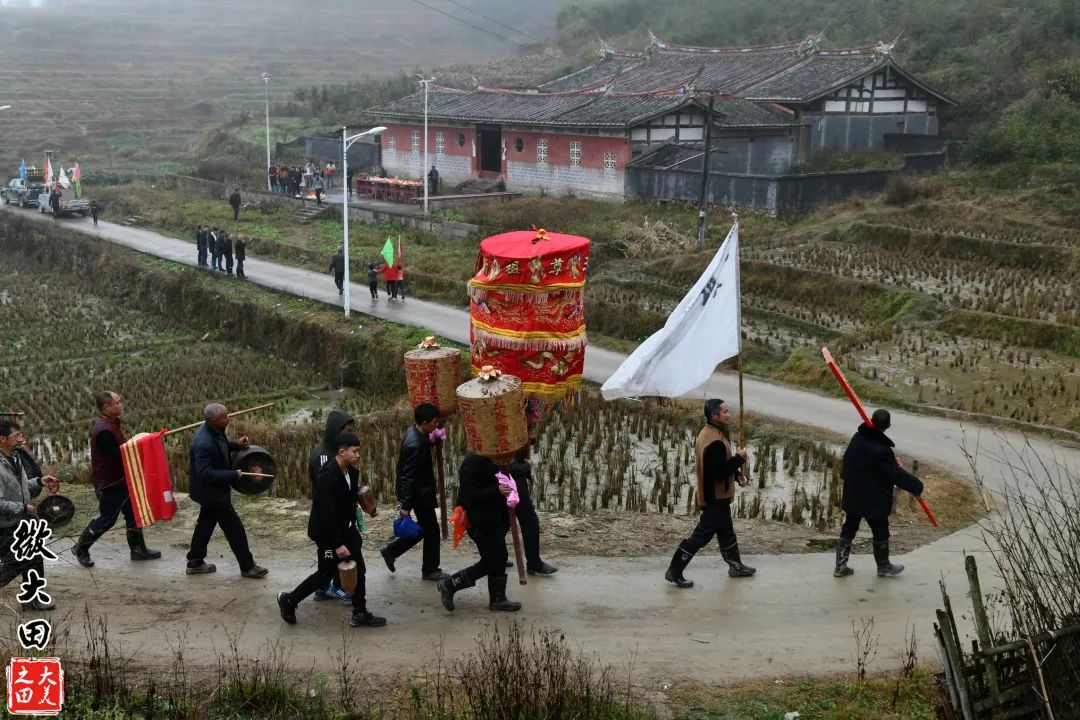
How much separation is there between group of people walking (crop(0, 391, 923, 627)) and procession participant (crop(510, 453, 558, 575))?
0.01 m

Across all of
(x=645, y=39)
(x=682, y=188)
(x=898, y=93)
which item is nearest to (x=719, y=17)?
(x=645, y=39)

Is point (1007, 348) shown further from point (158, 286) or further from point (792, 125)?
point (158, 286)

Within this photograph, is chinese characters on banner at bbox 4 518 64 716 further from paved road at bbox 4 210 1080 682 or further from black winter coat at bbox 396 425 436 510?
black winter coat at bbox 396 425 436 510

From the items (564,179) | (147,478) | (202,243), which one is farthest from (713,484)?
(564,179)

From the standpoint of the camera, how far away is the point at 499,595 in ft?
27.7

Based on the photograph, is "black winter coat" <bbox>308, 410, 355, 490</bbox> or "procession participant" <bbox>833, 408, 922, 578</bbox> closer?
"black winter coat" <bbox>308, 410, 355, 490</bbox>

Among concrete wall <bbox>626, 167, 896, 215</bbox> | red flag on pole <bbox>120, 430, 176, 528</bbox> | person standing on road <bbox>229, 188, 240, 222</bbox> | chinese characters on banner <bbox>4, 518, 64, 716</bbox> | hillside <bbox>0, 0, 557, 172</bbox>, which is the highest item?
hillside <bbox>0, 0, 557, 172</bbox>

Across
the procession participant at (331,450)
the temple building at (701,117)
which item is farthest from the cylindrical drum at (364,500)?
the temple building at (701,117)

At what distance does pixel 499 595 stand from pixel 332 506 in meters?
1.50

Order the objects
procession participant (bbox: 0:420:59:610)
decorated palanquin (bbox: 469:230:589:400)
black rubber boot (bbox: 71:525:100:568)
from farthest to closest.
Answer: decorated palanquin (bbox: 469:230:589:400) < black rubber boot (bbox: 71:525:100:568) < procession participant (bbox: 0:420:59:610)

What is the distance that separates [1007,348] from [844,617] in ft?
37.4

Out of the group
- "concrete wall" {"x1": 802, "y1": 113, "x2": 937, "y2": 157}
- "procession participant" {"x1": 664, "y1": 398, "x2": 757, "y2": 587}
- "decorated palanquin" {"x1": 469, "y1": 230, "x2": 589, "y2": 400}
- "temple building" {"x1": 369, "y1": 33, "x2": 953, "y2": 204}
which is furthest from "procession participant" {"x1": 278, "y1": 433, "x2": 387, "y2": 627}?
"concrete wall" {"x1": 802, "y1": 113, "x2": 937, "y2": 157}

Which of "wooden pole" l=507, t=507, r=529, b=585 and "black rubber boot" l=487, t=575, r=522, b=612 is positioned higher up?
"wooden pole" l=507, t=507, r=529, b=585

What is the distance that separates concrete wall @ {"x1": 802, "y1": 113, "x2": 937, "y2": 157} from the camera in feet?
110
